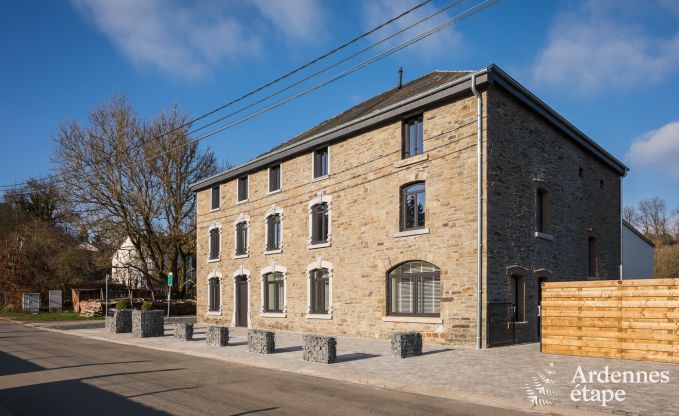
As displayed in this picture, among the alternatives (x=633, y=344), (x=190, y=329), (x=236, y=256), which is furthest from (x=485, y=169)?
(x=236, y=256)

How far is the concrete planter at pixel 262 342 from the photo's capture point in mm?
15914

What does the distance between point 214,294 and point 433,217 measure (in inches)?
647

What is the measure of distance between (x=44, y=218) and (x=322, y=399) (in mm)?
52129

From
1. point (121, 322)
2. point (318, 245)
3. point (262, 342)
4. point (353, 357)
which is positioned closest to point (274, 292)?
point (318, 245)

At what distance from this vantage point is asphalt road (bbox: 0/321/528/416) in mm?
8289

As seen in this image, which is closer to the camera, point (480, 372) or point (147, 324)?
point (480, 372)

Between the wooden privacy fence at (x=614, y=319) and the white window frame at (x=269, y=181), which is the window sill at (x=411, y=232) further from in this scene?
the white window frame at (x=269, y=181)

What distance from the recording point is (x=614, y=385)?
10227mm

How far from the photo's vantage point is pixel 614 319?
1344cm

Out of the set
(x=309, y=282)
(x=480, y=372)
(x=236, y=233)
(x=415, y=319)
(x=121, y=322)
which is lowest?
(x=121, y=322)

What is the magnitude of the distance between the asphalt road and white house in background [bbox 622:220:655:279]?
2105 centimetres

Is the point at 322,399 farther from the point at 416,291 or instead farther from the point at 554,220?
the point at 554,220

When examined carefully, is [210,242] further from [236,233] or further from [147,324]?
[147,324]
